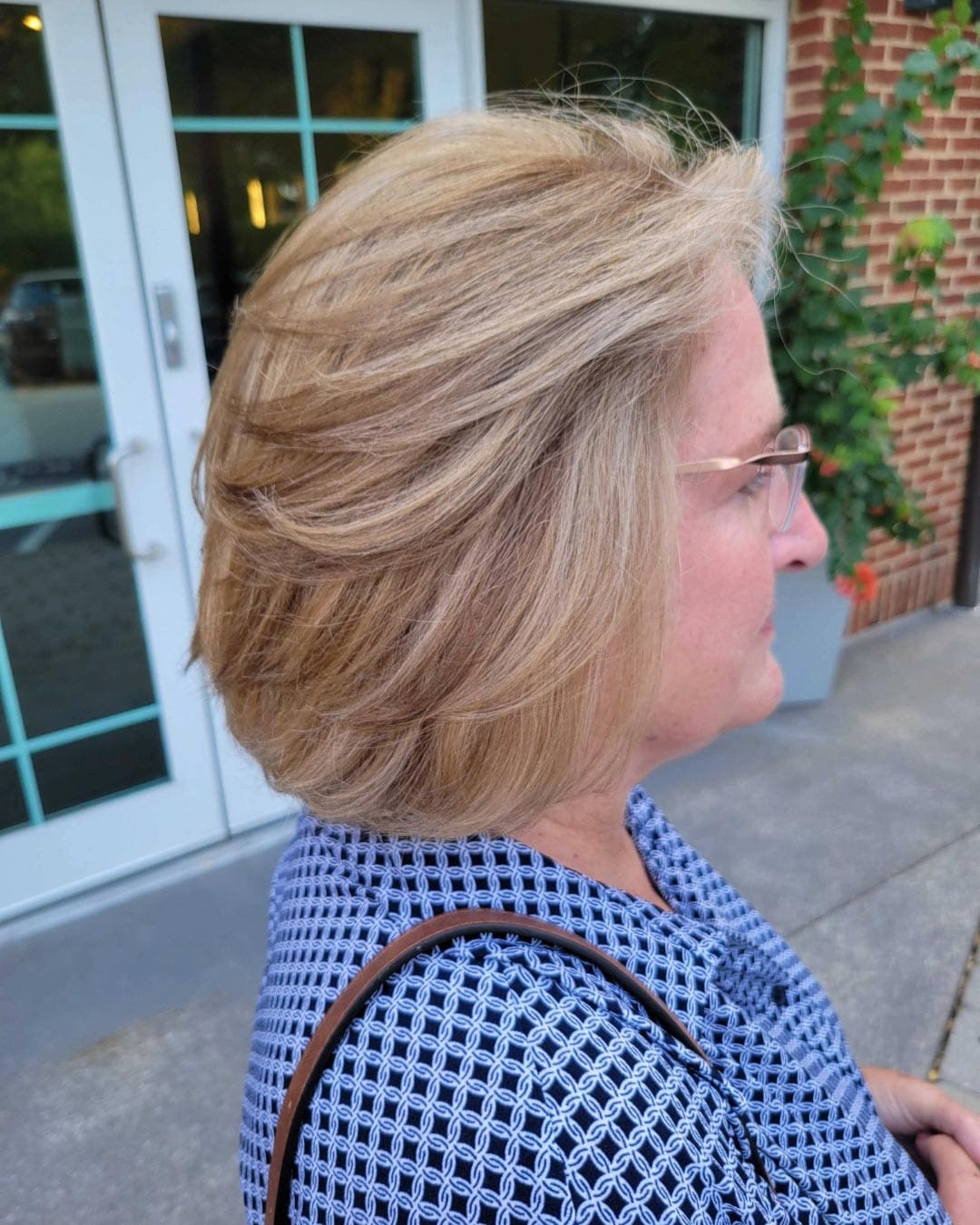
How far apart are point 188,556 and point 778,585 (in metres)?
2.30

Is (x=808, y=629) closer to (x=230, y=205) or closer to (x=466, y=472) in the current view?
(x=230, y=205)

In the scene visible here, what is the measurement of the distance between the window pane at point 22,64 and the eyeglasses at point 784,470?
229 centimetres

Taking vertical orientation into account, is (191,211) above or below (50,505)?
above

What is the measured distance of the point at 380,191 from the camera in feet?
2.72

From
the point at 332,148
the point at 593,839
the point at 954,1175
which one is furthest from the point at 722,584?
the point at 332,148

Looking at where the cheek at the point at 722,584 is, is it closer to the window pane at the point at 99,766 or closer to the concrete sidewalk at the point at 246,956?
the concrete sidewalk at the point at 246,956

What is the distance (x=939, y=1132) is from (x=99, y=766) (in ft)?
8.01

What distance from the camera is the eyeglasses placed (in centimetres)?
93

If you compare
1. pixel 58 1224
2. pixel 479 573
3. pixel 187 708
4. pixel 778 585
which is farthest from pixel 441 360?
pixel 778 585

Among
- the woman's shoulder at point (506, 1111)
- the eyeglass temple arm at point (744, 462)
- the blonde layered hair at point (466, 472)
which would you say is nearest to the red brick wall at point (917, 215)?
the eyeglass temple arm at point (744, 462)

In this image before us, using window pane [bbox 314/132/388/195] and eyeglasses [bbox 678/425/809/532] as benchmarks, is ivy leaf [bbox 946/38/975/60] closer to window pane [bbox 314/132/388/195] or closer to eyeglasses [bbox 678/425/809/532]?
window pane [bbox 314/132/388/195]

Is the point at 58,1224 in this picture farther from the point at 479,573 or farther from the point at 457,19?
the point at 457,19

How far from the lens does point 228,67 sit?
2648 mm

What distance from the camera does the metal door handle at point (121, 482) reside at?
2684 millimetres
